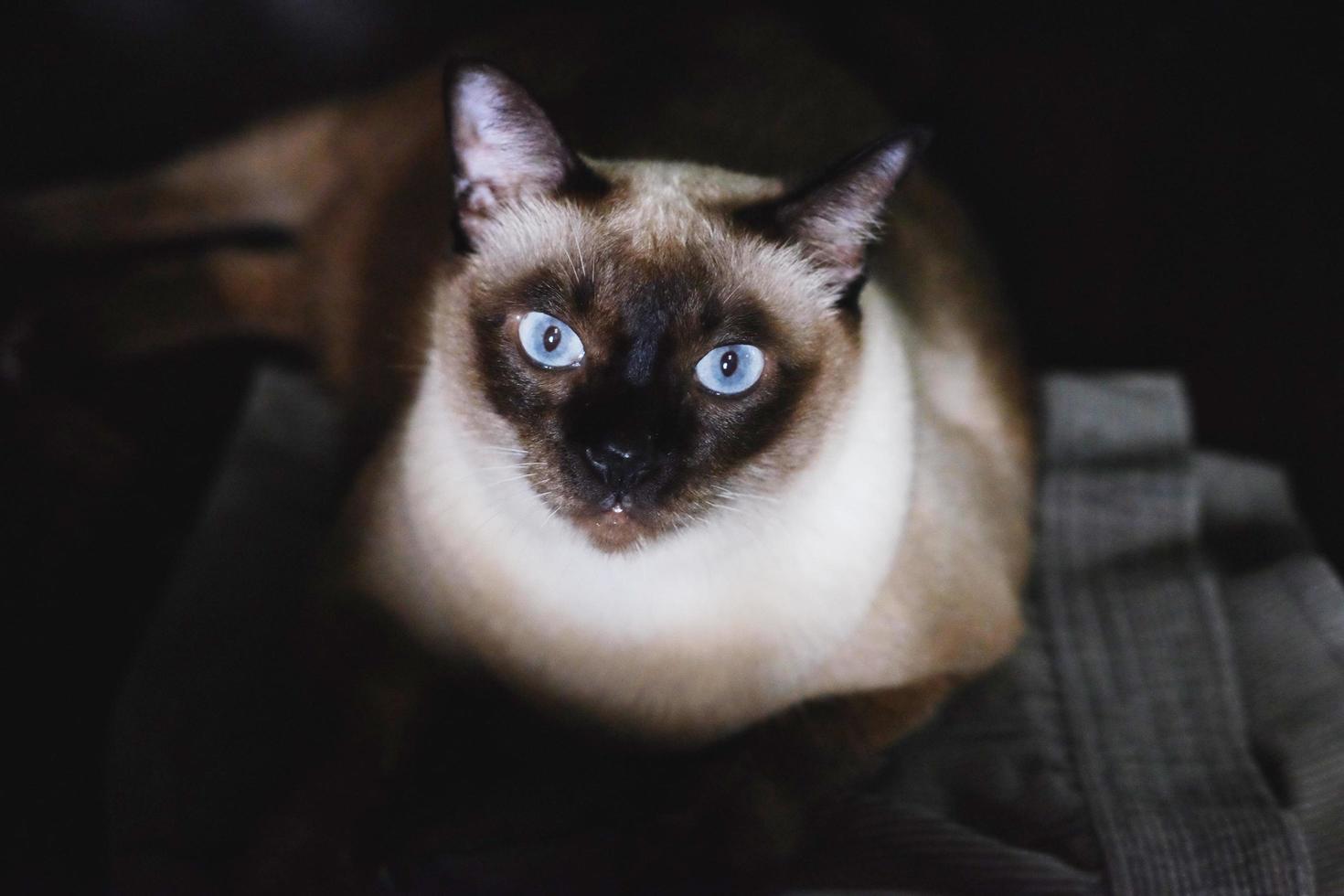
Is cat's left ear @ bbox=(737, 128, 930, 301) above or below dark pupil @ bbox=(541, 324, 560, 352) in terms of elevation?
above

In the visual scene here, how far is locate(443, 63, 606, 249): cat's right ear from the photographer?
104 cm

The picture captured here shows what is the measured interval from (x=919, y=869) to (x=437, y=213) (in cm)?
110

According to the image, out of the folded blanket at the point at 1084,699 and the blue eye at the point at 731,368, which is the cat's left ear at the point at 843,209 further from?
the folded blanket at the point at 1084,699

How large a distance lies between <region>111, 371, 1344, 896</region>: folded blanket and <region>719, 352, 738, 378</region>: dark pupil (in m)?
0.53

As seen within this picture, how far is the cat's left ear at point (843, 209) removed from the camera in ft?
3.29

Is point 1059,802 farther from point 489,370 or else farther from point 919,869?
point 489,370

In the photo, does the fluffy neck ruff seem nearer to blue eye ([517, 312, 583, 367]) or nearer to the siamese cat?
the siamese cat

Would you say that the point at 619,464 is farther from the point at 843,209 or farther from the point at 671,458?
the point at 843,209

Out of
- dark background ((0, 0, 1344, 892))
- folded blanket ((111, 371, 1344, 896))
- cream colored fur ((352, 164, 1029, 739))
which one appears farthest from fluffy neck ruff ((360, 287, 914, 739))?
dark background ((0, 0, 1344, 892))

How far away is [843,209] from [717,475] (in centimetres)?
29

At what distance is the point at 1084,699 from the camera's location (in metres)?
1.40

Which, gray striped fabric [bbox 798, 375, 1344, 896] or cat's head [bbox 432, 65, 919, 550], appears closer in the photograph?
cat's head [bbox 432, 65, 919, 550]

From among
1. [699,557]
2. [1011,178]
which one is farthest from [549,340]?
[1011,178]

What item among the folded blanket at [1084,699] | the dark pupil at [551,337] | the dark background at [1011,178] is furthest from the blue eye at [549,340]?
the dark background at [1011,178]
